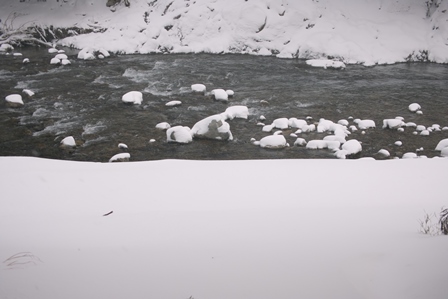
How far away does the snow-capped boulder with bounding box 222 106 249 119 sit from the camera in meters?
7.83

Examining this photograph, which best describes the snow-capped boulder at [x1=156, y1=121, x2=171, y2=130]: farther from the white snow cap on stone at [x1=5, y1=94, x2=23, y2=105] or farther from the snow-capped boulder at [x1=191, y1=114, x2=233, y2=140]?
the white snow cap on stone at [x1=5, y1=94, x2=23, y2=105]

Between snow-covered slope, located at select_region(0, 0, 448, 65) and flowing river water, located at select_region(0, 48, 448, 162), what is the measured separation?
964mm

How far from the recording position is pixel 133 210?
304 centimetres

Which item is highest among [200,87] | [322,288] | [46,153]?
[322,288]

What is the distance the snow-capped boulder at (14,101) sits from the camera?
8.12 metres

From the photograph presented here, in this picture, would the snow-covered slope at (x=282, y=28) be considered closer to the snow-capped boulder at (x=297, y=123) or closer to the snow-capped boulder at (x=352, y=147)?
the snow-capped boulder at (x=297, y=123)

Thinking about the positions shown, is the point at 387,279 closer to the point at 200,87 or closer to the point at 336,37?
the point at 200,87

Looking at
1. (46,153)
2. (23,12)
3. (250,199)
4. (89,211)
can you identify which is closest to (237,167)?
(250,199)

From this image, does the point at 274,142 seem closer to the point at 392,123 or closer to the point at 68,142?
the point at 392,123

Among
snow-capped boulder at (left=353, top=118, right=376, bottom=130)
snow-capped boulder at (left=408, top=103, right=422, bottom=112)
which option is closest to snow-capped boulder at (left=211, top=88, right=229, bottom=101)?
snow-capped boulder at (left=353, top=118, right=376, bottom=130)

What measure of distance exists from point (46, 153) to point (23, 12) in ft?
50.0

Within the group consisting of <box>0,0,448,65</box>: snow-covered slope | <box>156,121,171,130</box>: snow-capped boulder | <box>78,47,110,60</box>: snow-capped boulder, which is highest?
<box>0,0,448,65</box>: snow-covered slope

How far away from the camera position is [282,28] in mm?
14812

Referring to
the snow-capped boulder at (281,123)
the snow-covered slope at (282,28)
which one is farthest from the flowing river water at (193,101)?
the snow-covered slope at (282,28)
